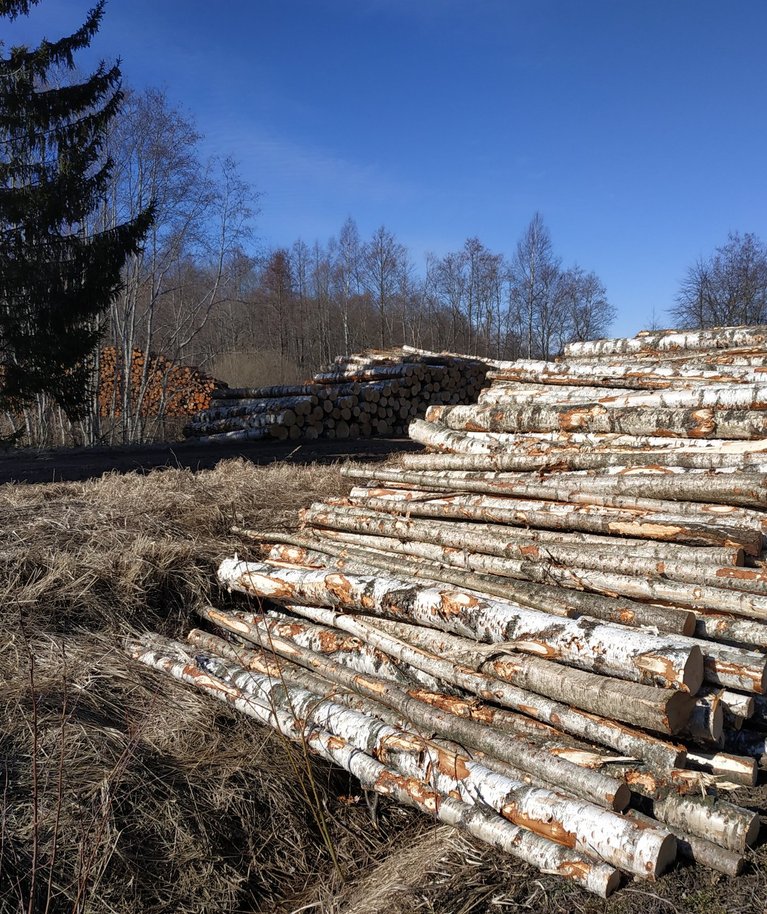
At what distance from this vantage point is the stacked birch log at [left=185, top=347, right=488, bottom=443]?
17.0 metres

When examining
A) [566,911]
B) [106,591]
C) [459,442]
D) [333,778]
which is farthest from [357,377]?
[566,911]

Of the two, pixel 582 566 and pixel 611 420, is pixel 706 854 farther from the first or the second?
pixel 611 420

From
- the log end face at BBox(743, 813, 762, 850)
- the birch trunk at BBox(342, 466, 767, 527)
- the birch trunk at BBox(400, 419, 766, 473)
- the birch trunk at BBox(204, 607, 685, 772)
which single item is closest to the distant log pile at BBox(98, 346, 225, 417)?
the birch trunk at BBox(400, 419, 766, 473)

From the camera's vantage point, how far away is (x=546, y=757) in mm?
3076

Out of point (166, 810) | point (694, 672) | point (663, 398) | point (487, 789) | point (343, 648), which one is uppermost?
point (663, 398)

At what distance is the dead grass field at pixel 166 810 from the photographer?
2697 mm

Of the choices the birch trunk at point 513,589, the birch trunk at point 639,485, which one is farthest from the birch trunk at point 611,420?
the birch trunk at point 513,589

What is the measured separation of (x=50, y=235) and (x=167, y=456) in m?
5.54

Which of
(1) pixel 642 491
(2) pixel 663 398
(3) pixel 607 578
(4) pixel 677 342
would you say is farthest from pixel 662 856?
(4) pixel 677 342

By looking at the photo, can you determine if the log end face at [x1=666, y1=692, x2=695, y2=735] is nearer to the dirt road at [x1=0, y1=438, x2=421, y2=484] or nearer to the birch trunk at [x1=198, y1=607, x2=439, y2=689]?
the birch trunk at [x1=198, y1=607, x2=439, y2=689]

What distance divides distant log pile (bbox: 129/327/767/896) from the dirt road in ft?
19.3

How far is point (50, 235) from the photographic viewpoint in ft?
48.5

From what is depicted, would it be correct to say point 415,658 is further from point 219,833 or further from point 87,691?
point 87,691

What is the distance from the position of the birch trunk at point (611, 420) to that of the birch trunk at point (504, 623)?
6.97ft
